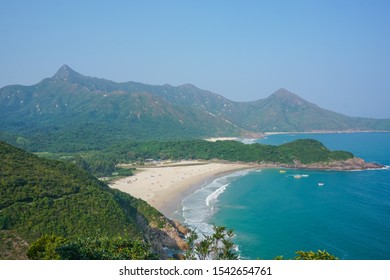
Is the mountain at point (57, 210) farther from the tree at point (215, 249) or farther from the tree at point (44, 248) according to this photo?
the tree at point (44, 248)

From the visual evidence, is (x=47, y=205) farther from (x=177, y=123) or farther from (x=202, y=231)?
(x=177, y=123)

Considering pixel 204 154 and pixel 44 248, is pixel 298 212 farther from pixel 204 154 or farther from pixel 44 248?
pixel 204 154

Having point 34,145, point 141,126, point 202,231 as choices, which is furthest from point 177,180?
point 141,126

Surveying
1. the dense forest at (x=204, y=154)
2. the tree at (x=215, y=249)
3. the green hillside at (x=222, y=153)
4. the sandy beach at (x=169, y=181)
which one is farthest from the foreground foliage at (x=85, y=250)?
the green hillside at (x=222, y=153)

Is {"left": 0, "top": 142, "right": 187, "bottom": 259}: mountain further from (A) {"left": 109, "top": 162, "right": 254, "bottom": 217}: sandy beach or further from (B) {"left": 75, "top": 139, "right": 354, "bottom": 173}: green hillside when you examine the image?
(B) {"left": 75, "top": 139, "right": 354, "bottom": 173}: green hillside

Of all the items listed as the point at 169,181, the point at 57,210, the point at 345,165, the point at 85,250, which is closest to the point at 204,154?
the point at 169,181

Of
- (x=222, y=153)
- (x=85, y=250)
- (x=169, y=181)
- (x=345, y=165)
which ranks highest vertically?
(x=222, y=153)
